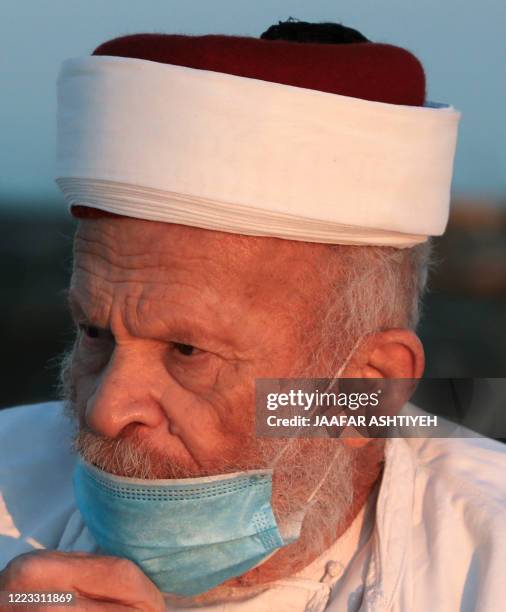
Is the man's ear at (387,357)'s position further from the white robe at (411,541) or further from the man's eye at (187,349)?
the man's eye at (187,349)

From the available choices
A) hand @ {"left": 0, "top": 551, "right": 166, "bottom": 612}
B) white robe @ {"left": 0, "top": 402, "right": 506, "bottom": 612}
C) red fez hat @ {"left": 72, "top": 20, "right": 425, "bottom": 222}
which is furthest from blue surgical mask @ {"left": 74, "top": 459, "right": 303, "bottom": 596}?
red fez hat @ {"left": 72, "top": 20, "right": 425, "bottom": 222}

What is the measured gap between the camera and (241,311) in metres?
3.37

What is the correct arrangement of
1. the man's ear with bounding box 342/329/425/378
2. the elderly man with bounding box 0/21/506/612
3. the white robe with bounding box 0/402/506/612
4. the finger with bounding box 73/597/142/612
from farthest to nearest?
the man's ear with bounding box 342/329/425/378, the white robe with bounding box 0/402/506/612, the elderly man with bounding box 0/21/506/612, the finger with bounding box 73/597/142/612

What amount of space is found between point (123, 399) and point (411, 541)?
1.00 metres

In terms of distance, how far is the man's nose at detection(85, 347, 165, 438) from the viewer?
10.9 feet

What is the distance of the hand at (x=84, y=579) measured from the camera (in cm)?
321

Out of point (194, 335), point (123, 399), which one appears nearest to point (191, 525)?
point (123, 399)

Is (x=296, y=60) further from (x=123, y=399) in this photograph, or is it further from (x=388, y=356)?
(x=123, y=399)

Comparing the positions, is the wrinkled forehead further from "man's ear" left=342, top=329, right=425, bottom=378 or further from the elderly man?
"man's ear" left=342, top=329, right=425, bottom=378

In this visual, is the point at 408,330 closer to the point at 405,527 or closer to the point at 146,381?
the point at 405,527

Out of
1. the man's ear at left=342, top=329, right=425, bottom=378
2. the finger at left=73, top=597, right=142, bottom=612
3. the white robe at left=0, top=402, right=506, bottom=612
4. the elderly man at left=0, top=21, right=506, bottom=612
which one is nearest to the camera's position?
the finger at left=73, top=597, right=142, bottom=612

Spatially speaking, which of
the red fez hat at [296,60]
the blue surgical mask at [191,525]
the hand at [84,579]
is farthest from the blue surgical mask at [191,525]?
the red fez hat at [296,60]

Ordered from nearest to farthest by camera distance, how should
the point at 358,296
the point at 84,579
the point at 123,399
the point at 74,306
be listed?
1. the point at 84,579
2. the point at 123,399
3. the point at 358,296
4. the point at 74,306

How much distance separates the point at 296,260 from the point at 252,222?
19 centimetres
